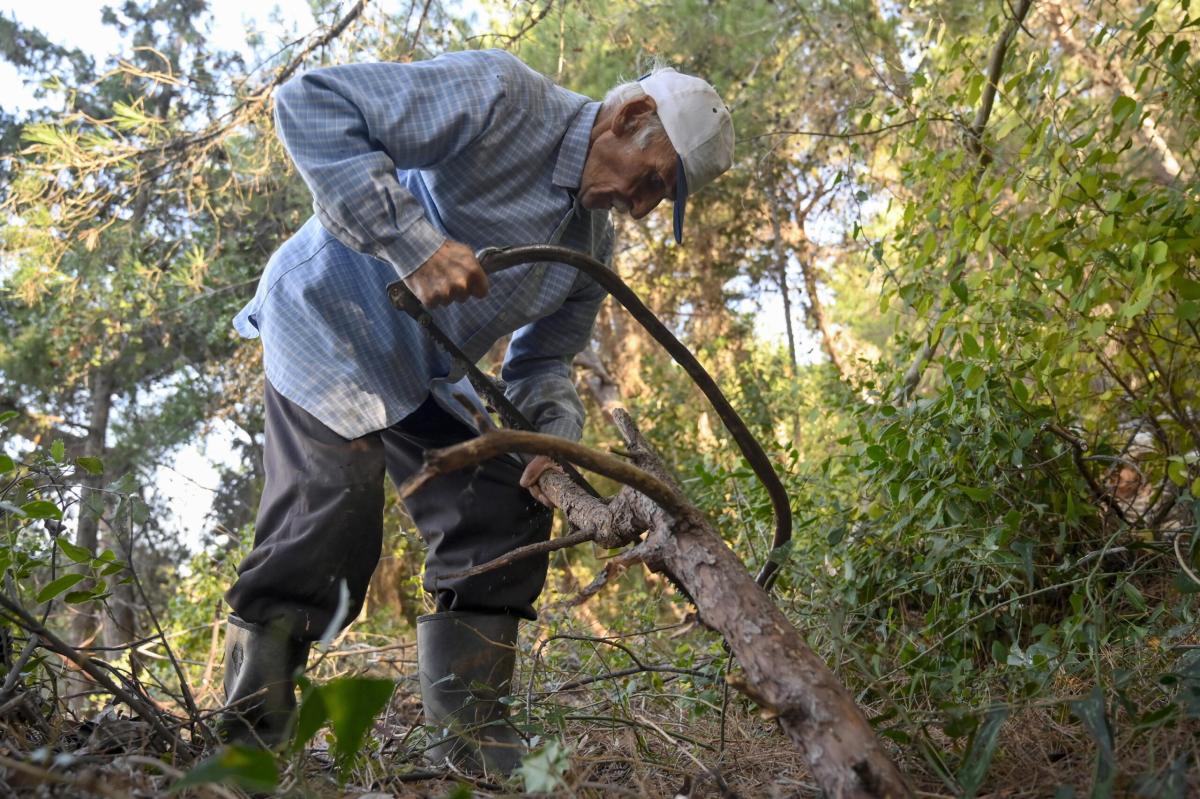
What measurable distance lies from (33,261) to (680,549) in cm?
517

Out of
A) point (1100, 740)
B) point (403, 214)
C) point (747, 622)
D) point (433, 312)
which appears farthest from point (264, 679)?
point (1100, 740)

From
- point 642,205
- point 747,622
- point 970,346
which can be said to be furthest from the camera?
Result: point 970,346

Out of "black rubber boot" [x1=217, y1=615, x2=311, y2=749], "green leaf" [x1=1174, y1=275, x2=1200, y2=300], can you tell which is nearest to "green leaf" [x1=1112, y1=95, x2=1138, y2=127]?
"green leaf" [x1=1174, y1=275, x2=1200, y2=300]

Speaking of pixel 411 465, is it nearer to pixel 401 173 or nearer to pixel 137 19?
pixel 401 173

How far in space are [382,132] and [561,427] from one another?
32.4 inches

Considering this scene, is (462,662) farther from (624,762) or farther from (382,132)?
(382,132)

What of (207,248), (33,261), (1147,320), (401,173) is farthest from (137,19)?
(1147,320)

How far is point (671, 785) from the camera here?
5.37 feet

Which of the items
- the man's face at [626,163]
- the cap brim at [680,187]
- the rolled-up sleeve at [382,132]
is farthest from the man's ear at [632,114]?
the rolled-up sleeve at [382,132]

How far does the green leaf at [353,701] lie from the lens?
1.16 metres

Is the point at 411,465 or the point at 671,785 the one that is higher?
the point at 411,465

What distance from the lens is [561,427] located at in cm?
238

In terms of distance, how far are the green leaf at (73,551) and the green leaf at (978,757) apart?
1398 mm

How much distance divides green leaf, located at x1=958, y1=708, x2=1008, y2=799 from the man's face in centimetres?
130
